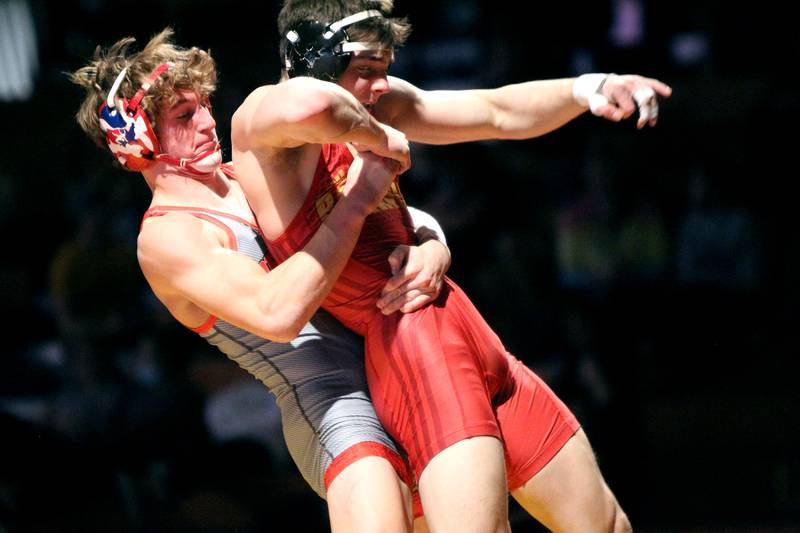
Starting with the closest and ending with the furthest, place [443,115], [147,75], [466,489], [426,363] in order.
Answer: [466,489] → [426,363] → [147,75] → [443,115]

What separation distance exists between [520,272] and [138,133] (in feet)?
7.74

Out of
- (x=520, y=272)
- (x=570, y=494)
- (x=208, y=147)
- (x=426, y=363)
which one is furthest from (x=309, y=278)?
(x=520, y=272)

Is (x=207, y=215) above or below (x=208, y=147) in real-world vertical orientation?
below

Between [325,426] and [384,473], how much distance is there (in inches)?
7.2

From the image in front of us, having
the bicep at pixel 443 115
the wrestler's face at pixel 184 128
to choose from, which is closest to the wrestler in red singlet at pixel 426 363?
the bicep at pixel 443 115

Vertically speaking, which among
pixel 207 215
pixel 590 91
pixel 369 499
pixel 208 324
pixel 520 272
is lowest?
pixel 520 272

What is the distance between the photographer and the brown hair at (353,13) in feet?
7.90

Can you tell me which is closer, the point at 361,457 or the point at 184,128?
the point at 361,457

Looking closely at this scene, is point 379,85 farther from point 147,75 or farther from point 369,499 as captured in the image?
point 369,499

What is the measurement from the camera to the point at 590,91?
2.64m

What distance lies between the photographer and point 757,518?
4551 millimetres

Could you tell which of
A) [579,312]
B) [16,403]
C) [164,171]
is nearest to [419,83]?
[579,312]

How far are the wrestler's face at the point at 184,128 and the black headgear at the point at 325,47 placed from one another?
330 millimetres

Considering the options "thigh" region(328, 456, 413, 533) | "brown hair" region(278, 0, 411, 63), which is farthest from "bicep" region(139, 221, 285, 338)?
"brown hair" region(278, 0, 411, 63)
